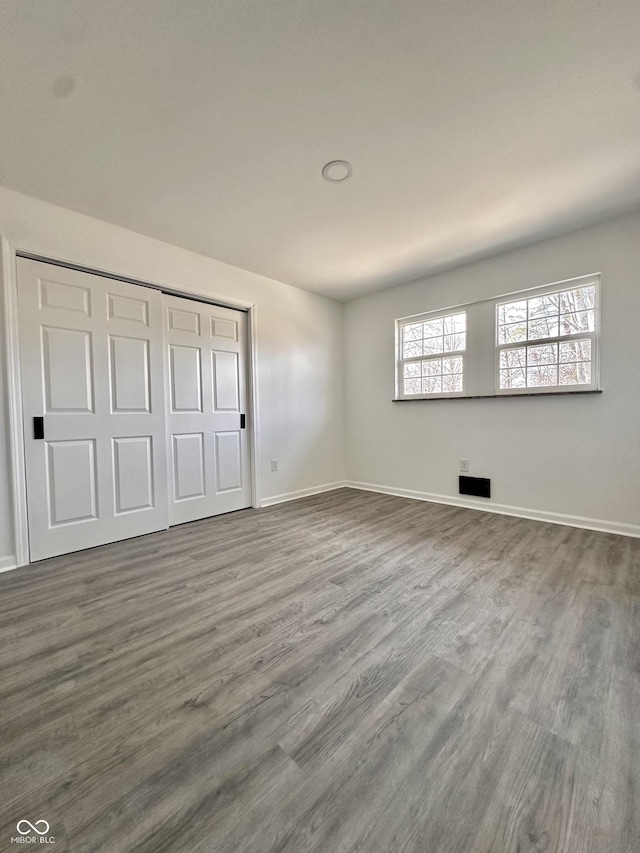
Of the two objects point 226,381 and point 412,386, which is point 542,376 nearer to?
point 412,386

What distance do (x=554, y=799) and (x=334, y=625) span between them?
92 centimetres

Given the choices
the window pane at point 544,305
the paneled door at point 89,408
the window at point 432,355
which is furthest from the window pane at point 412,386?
the paneled door at point 89,408

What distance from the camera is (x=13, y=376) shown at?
228 cm

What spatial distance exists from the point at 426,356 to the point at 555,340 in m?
1.24

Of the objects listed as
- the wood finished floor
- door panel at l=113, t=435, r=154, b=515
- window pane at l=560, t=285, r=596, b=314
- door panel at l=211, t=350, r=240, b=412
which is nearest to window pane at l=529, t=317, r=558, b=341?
window pane at l=560, t=285, r=596, b=314

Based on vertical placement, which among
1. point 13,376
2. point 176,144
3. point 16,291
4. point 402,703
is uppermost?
point 176,144

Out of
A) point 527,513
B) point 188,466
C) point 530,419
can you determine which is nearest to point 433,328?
point 530,419

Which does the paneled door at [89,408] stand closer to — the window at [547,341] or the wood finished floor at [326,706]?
the wood finished floor at [326,706]

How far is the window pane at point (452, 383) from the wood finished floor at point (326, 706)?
74.6 inches

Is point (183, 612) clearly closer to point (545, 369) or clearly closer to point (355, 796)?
point (355, 796)

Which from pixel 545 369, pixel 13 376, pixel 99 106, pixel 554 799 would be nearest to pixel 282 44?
pixel 99 106

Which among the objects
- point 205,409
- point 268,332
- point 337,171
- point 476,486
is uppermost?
point 337,171

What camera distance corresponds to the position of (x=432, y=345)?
3873 millimetres

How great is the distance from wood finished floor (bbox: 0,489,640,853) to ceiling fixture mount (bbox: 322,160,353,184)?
251cm
